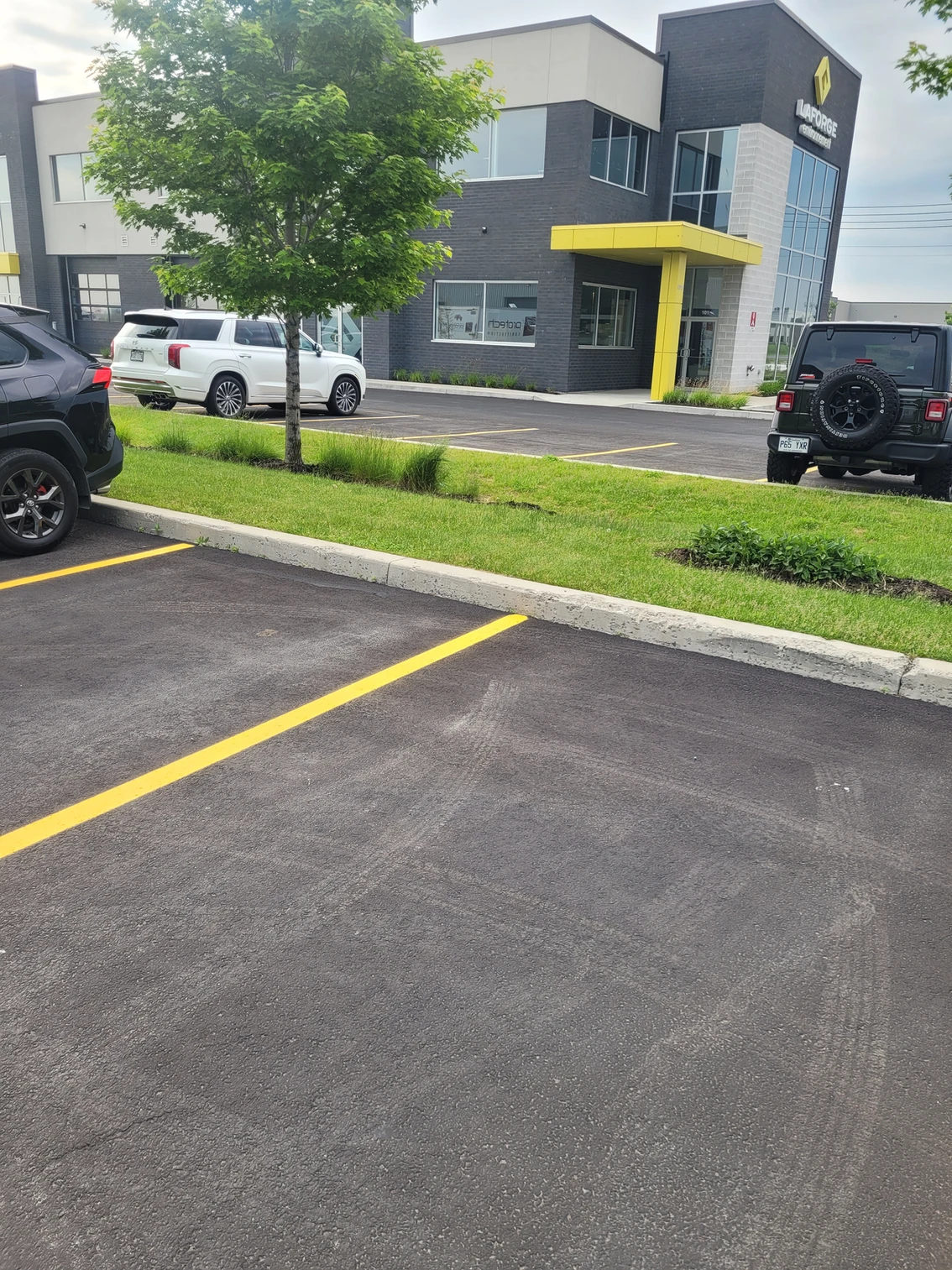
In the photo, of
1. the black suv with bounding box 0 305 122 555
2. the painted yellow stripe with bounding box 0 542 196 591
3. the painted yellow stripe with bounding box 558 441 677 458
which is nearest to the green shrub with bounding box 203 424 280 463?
the black suv with bounding box 0 305 122 555

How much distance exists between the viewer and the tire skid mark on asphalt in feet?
7.15

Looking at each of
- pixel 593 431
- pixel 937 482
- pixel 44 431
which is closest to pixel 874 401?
pixel 937 482

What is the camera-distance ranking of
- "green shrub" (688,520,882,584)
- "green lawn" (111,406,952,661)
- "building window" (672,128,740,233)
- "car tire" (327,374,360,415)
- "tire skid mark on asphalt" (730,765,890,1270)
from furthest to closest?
1. "building window" (672,128,740,233)
2. "car tire" (327,374,360,415)
3. "green shrub" (688,520,882,584)
4. "green lawn" (111,406,952,661)
5. "tire skid mark on asphalt" (730,765,890,1270)

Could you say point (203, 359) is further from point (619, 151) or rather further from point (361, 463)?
point (619, 151)

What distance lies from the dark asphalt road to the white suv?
33.7 inches

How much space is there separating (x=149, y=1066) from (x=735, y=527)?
6.29 m

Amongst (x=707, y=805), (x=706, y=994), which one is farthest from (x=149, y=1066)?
(x=707, y=805)

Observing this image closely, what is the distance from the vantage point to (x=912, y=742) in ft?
15.8

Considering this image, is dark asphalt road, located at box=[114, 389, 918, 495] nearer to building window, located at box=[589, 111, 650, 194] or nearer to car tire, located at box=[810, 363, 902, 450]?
car tire, located at box=[810, 363, 902, 450]

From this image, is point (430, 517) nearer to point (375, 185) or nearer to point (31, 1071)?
point (375, 185)

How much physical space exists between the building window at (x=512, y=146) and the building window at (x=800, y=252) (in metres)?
9.85

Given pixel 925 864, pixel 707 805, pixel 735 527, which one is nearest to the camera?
pixel 925 864

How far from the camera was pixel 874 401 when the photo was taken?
10.9 m

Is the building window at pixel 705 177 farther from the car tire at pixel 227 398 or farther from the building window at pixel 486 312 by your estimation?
the car tire at pixel 227 398
